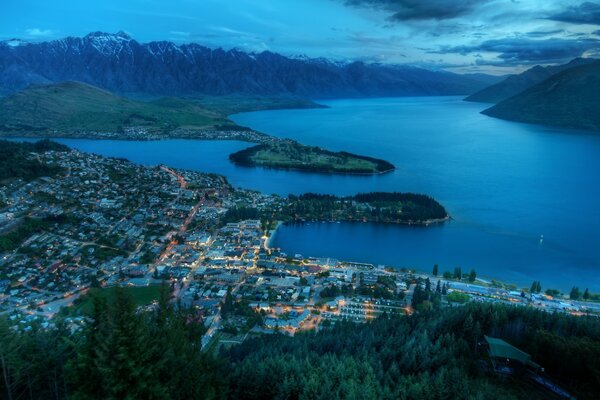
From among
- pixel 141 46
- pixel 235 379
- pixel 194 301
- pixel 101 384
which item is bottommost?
pixel 194 301

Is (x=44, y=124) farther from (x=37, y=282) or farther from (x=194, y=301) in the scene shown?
(x=194, y=301)

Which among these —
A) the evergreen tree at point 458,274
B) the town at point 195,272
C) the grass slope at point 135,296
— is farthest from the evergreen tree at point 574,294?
the grass slope at point 135,296

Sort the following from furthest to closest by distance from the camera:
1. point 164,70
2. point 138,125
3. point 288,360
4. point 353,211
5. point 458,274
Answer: point 164,70, point 138,125, point 353,211, point 458,274, point 288,360

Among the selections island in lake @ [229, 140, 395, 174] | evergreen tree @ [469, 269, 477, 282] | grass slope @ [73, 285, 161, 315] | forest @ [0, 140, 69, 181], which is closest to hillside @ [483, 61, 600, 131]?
island in lake @ [229, 140, 395, 174]

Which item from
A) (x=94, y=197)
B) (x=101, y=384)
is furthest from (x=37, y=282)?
(x=101, y=384)

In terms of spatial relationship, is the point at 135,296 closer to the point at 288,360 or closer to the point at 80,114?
the point at 288,360

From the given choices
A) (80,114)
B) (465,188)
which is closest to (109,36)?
(80,114)
